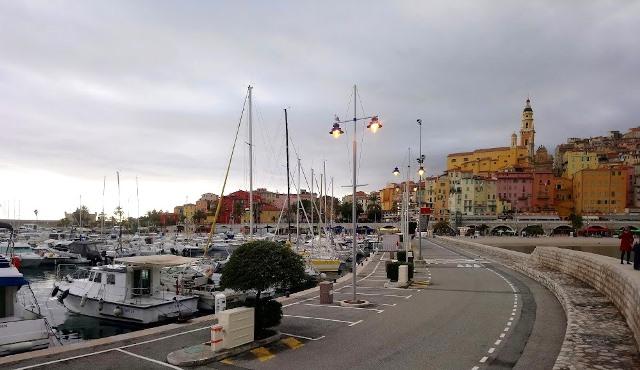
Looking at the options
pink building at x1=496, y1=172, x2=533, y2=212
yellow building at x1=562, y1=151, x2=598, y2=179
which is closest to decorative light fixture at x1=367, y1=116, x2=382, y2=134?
pink building at x1=496, y1=172, x2=533, y2=212

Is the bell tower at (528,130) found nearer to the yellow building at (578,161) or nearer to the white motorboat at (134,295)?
the yellow building at (578,161)

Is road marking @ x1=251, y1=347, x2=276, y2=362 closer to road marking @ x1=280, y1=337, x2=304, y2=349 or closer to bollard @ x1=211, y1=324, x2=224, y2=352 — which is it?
road marking @ x1=280, y1=337, x2=304, y2=349

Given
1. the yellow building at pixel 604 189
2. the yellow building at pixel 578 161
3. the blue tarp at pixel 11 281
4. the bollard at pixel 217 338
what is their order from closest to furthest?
the bollard at pixel 217 338, the blue tarp at pixel 11 281, the yellow building at pixel 604 189, the yellow building at pixel 578 161

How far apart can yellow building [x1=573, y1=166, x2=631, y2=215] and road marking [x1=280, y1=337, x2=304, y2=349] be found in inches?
6053

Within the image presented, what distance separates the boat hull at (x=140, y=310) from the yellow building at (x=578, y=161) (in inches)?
6552

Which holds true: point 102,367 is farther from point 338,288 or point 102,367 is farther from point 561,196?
point 561,196

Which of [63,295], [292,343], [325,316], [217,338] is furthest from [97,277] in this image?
[292,343]

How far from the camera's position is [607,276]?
71.9 feet

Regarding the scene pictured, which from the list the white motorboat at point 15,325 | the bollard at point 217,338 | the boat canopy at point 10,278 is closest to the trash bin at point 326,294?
the bollard at point 217,338

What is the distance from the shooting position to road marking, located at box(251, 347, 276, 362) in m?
14.3

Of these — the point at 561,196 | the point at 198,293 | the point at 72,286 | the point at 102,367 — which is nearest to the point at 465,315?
the point at 102,367

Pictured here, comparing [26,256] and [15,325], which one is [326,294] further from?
[26,256]

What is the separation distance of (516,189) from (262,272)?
161 m

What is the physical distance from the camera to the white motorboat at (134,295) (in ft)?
83.0
